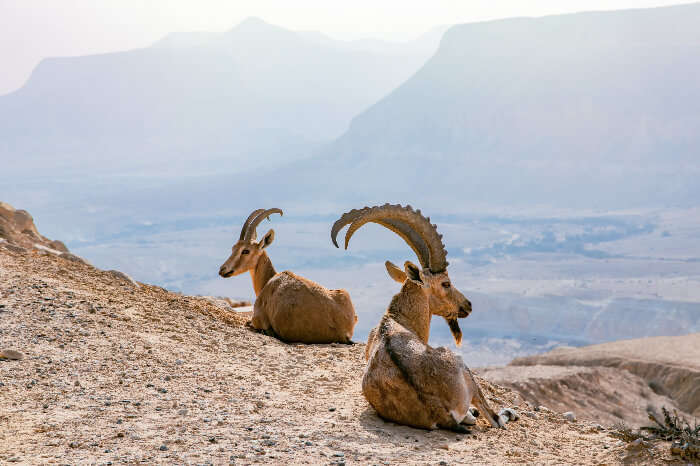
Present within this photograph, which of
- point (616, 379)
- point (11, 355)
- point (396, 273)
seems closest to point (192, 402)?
point (11, 355)

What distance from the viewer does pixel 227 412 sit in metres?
7.68

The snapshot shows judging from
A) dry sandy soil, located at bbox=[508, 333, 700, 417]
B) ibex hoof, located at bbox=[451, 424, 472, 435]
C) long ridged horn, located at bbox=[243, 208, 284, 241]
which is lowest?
dry sandy soil, located at bbox=[508, 333, 700, 417]

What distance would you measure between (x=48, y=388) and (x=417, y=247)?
4.43m

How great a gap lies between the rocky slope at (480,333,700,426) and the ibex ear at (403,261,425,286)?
14.7 metres

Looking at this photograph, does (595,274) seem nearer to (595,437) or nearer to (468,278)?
(468,278)

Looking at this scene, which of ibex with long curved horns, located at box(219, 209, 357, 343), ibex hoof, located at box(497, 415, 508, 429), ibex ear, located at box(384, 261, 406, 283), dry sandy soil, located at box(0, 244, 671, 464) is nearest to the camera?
dry sandy soil, located at box(0, 244, 671, 464)

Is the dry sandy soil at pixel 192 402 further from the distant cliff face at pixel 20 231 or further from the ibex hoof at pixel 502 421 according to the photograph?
the distant cliff face at pixel 20 231

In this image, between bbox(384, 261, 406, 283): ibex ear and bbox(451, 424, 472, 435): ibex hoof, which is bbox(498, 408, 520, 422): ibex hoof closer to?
bbox(451, 424, 472, 435): ibex hoof

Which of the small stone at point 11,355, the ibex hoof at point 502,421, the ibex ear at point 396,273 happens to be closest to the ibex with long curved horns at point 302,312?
the ibex ear at point 396,273

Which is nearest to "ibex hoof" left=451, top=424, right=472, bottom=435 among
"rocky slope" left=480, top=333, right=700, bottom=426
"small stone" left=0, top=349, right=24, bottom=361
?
"small stone" left=0, top=349, right=24, bottom=361

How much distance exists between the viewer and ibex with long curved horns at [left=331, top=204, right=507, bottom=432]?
7.38 meters

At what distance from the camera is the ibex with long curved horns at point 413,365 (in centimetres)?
738

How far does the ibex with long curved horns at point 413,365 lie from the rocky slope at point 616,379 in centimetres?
1457

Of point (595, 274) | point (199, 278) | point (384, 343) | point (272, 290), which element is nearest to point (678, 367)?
point (272, 290)
